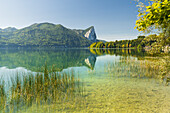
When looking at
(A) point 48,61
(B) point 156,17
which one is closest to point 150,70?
(B) point 156,17

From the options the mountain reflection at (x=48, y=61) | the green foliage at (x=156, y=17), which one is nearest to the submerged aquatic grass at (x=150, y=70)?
the green foliage at (x=156, y=17)

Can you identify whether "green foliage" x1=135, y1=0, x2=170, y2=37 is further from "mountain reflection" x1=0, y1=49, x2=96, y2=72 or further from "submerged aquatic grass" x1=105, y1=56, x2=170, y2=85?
"mountain reflection" x1=0, y1=49, x2=96, y2=72

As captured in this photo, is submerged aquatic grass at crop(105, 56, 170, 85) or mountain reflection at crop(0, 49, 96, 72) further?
mountain reflection at crop(0, 49, 96, 72)

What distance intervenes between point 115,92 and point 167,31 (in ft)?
18.8

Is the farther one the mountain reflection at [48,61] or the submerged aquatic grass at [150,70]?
the mountain reflection at [48,61]

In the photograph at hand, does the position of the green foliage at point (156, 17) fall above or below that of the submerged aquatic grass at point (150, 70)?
above

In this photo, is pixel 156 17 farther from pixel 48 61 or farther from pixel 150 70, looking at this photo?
pixel 48 61

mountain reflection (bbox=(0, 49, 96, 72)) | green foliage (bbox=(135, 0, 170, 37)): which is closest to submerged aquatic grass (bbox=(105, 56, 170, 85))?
green foliage (bbox=(135, 0, 170, 37))

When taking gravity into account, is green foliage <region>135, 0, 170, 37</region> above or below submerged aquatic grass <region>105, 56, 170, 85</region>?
above

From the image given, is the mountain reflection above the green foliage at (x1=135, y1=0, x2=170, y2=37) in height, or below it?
below

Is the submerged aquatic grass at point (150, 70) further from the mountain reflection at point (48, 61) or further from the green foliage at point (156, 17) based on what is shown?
the mountain reflection at point (48, 61)

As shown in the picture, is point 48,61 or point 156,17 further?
point 48,61

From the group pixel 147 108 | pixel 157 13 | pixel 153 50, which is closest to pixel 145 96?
pixel 147 108

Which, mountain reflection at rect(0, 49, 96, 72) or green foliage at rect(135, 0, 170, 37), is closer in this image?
green foliage at rect(135, 0, 170, 37)
